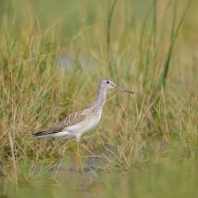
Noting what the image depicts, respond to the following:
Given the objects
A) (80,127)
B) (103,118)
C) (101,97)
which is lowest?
(103,118)

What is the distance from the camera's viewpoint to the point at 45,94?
26.0ft

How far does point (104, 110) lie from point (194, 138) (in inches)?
85.0

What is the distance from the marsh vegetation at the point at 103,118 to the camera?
6473 mm

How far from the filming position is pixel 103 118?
8.86 m

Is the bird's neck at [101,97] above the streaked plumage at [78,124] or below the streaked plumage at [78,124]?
above

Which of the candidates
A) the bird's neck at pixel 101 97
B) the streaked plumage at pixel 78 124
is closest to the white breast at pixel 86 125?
the streaked plumage at pixel 78 124

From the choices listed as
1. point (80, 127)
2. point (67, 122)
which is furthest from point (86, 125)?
point (67, 122)

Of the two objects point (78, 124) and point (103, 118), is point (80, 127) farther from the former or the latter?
point (103, 118)

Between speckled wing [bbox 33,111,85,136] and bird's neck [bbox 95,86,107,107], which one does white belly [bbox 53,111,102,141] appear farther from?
bird's neck [bbox 95,86,107,107]

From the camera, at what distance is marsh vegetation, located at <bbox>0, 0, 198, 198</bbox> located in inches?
255

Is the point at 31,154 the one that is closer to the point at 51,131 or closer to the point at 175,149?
the point at 51,131

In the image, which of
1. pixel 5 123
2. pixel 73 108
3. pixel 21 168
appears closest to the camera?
pixel 21 168

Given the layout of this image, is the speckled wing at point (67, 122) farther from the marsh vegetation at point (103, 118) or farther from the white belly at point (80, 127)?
the marsh vegetation at point (103, 118)

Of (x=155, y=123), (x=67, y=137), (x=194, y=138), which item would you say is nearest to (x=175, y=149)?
(x=194, y=138)
